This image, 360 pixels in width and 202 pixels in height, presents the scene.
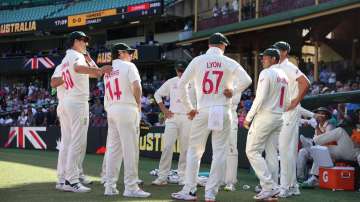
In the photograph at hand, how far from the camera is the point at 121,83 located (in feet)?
25.1

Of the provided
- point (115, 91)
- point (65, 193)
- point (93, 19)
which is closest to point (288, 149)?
point (115, 91)

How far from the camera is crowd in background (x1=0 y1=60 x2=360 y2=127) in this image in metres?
17.4

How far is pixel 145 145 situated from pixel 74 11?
20.1 metres

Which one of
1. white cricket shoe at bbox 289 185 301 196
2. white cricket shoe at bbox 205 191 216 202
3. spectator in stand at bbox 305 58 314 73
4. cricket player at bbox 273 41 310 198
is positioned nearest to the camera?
white cricket shoe at bbox 205 191 216 202

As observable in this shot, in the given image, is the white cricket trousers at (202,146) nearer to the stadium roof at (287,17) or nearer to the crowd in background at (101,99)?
the crowd in background at (101,99)

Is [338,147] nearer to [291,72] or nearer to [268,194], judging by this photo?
[291,72]

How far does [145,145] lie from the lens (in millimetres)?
16734

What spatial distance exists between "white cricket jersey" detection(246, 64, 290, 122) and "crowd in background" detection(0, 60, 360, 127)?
14.4ft

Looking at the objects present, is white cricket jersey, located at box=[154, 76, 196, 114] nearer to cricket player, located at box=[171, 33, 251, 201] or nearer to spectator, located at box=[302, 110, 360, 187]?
cricket player, located at box=[171, 33, 251, 201]

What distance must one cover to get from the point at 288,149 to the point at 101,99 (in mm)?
19858

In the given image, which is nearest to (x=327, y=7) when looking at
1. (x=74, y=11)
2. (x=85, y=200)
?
(x=85, y=200)

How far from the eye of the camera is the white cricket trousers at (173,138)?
370 inches

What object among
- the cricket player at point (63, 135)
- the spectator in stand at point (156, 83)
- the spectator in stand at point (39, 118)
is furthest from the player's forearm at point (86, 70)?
the spectator in stand at point (156, 83)

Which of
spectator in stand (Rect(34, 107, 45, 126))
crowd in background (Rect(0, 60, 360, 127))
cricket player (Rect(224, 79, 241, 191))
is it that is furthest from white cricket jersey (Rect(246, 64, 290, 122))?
spectator in stand (Rect(34, 107, 45, 126))
